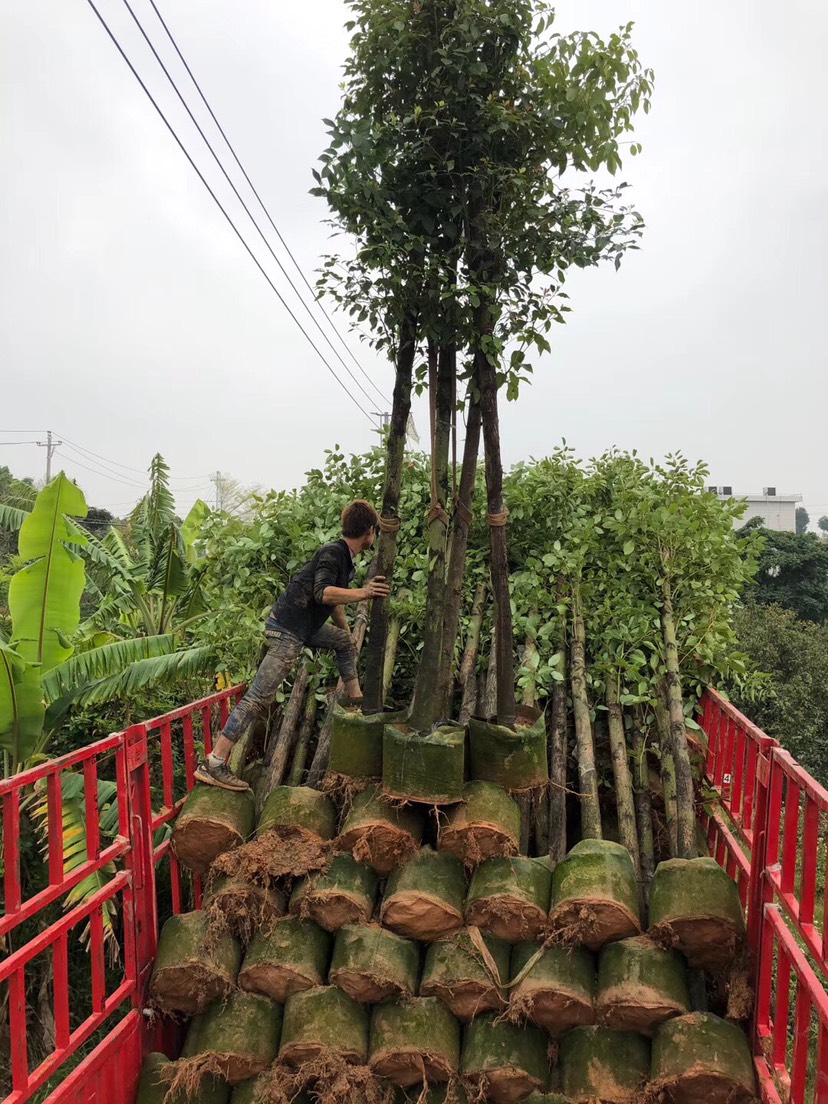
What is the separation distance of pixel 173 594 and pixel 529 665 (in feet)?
19.1

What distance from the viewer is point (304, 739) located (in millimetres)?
4469

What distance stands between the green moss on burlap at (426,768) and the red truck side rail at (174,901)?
1196 mm

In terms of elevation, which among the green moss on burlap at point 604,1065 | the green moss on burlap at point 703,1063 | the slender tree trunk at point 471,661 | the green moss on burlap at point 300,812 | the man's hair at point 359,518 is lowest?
the green moss on burlap at point 604,1065

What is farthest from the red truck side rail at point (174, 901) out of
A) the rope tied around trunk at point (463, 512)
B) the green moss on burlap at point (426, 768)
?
the rope tied around trunk at point (463, 512)

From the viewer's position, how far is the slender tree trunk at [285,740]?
412cm

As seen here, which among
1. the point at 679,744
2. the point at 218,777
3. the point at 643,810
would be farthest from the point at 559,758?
the point at 218,777

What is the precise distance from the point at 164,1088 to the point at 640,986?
2.10 m

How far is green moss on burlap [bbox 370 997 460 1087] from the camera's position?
3041 millimetres

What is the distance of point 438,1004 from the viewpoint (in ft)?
10.4

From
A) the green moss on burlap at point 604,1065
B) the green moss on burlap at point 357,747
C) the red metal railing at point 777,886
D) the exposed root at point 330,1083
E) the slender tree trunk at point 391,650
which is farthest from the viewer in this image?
the slender tree trunk at point 391,650

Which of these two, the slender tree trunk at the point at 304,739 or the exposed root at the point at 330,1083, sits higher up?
the slender tree trunk at the point at 304,739

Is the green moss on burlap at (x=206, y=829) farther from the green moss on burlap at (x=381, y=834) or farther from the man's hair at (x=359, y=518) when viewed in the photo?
the man's hair at (x=359, y=518)

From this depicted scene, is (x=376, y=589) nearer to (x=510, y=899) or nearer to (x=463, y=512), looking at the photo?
(x=463, y=512)

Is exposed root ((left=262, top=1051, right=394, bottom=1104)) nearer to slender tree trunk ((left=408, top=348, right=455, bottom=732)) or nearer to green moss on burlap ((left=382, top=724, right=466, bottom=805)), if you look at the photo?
green moss on burlap ((left=382, top=724, right=466, bottom=805))
